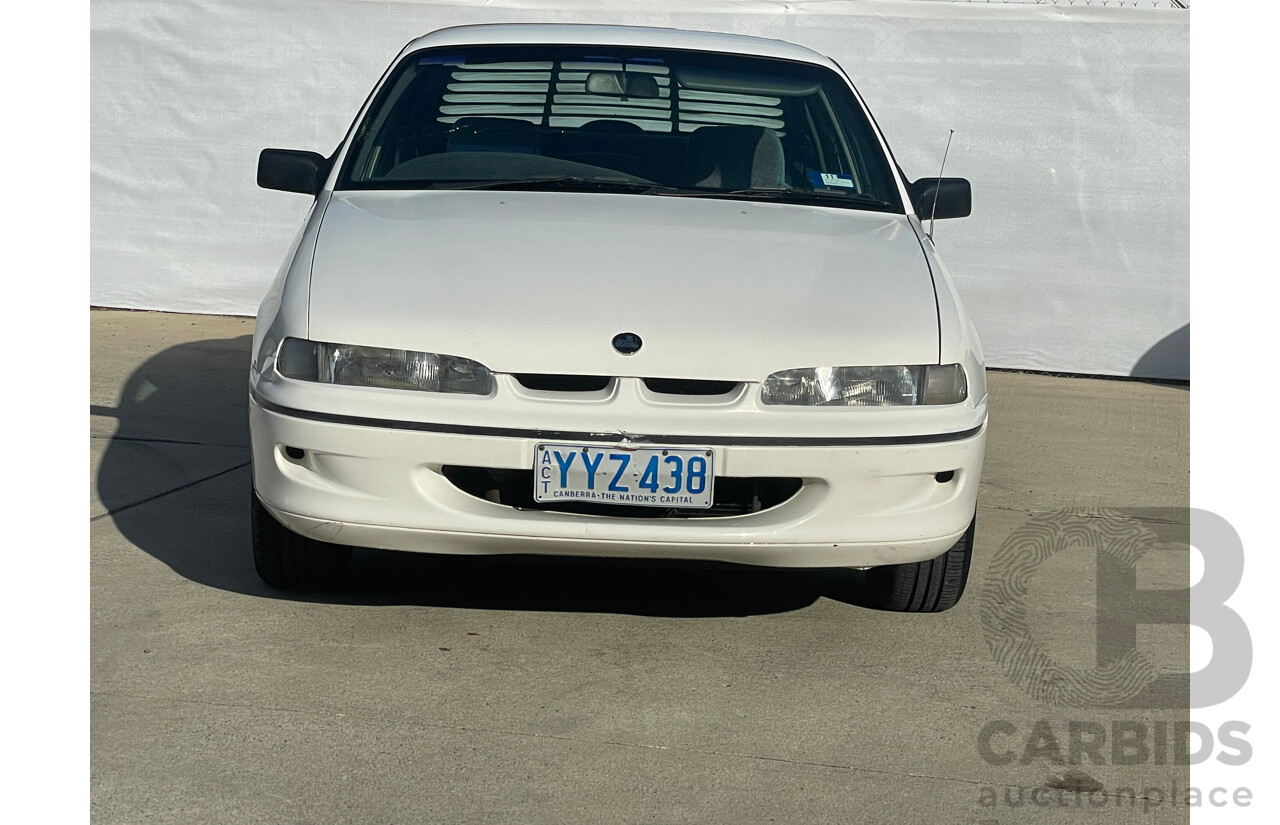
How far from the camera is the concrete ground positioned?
2.80 meters

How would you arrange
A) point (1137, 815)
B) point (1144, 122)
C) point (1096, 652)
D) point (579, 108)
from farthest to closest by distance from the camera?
point (1144, 122) → point (579, 108) → point (1096, 652) → point (1137, 815)

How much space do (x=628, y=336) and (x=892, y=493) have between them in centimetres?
74

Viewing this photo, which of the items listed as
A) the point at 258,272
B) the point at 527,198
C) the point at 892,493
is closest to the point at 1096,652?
the point at 892,493

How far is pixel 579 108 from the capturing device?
222 inches

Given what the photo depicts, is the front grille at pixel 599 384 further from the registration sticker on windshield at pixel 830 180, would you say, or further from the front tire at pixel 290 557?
the registration sticker on windshield at pixel 830 180

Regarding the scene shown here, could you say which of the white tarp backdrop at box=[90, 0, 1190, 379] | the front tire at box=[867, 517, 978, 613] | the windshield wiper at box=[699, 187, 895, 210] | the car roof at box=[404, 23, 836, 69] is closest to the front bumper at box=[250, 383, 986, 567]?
the front tire at box=[867, 517, 978, 613]

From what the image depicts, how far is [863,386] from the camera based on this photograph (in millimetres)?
3354

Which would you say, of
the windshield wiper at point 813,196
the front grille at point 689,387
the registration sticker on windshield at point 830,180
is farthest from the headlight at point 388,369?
the registration sticker on windshield at point 830,180

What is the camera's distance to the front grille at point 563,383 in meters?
3.28

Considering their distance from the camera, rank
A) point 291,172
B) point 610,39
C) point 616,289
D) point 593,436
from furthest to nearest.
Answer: point 610,39, point 291,172, point 616,289, point 593,436

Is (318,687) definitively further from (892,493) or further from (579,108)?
(579,108)

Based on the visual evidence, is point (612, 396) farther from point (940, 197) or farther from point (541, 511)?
point (940, 197)

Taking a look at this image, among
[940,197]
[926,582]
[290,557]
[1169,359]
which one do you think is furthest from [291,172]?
[1169,359]

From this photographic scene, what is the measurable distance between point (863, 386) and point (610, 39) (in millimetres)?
1954
